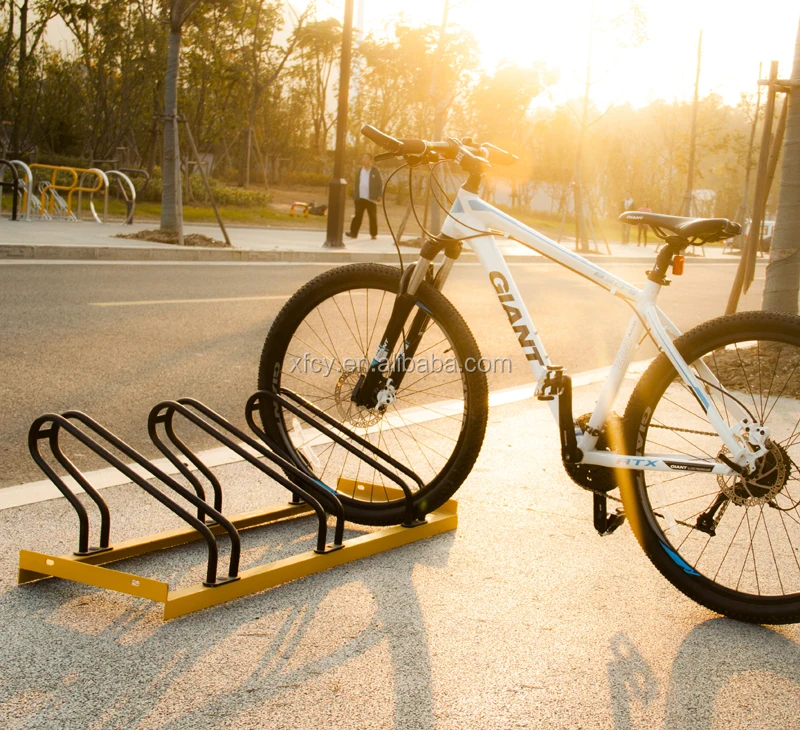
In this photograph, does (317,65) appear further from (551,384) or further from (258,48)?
(551,384)

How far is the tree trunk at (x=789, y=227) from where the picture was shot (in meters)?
7.20

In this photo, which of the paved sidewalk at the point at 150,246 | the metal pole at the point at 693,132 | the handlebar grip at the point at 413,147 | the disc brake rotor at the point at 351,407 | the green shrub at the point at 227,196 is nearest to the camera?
the handlebar grip at the point at 413,147

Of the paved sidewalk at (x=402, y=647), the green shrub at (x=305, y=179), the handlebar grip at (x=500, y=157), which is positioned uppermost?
the green shrub at (x=305, y=179)

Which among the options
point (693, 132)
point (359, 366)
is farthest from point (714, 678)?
point (693, 132)

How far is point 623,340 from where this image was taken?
314cm

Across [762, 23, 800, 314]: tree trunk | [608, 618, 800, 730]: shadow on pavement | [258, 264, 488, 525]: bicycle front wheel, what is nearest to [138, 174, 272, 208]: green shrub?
[762, 23, 800, 314]: tree trunk

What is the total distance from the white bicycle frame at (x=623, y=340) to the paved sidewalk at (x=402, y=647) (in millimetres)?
437

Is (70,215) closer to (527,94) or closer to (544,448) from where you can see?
(544,448)

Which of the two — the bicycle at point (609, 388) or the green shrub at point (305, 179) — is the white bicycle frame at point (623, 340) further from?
the green shrub at point (305, 179)

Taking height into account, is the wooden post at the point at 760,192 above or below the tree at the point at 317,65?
below

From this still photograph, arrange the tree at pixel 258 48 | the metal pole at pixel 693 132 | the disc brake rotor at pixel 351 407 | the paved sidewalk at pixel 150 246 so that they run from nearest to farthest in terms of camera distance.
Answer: the disc brake rotor at pixel 351 407 → the paved sidewalk at pixel 150 246 → the tree at pixel 258 48 → the metal pole at pixel 693 132

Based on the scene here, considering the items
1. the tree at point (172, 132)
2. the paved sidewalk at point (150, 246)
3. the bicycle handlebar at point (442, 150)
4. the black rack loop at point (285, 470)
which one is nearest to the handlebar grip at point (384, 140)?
the bicycle handlebar at point (442, 150)

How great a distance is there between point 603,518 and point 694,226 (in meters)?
0.99

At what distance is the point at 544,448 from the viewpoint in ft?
16.0
